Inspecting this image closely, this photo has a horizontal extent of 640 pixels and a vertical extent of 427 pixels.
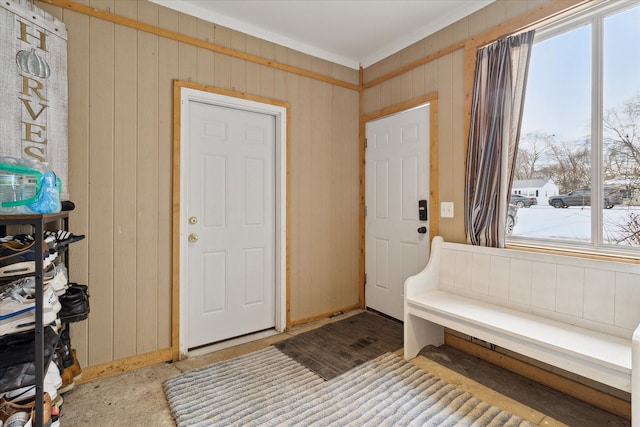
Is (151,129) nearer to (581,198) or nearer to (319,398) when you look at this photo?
(319,398)

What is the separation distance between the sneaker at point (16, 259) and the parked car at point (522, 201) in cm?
280

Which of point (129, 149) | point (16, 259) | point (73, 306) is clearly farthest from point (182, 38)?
point (73, 306)

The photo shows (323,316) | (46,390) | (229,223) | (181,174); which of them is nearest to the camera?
(46,390)

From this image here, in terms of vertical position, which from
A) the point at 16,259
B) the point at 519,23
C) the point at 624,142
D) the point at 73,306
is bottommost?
the point at 73,306

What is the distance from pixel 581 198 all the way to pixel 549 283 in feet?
1.88

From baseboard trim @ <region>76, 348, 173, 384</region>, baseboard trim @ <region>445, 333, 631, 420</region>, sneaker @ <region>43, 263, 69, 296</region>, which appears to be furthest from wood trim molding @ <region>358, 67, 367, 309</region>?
sneaker @ <region>43, 263, 69, 296</region>

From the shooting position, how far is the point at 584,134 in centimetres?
197

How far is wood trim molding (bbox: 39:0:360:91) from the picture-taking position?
78.9 inches

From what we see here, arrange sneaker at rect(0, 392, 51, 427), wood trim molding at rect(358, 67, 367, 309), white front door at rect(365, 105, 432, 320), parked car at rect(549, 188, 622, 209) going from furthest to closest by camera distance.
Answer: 1. wood trim molding at rect(358, 67, 367, 309)
2. white front door at rect(365, 105, 432, 320)
3. parked car at rect(549, 188, 622, 209)
4. sneaker at rect(0, 392, 51, 427)

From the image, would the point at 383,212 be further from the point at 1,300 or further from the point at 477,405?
the point at 1,300

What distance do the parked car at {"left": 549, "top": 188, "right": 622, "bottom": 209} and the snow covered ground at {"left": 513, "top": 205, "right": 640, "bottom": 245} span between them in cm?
3

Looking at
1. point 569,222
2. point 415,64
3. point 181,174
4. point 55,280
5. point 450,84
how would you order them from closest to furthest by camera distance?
point 55,280
point 569,222
point 181,174
point 450,84
point 415,64

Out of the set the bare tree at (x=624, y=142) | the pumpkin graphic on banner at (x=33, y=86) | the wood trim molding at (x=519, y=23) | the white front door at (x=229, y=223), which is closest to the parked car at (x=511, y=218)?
the bare tree at (x=624, y=142)

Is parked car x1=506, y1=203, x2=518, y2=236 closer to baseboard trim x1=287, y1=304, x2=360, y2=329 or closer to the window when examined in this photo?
the window
